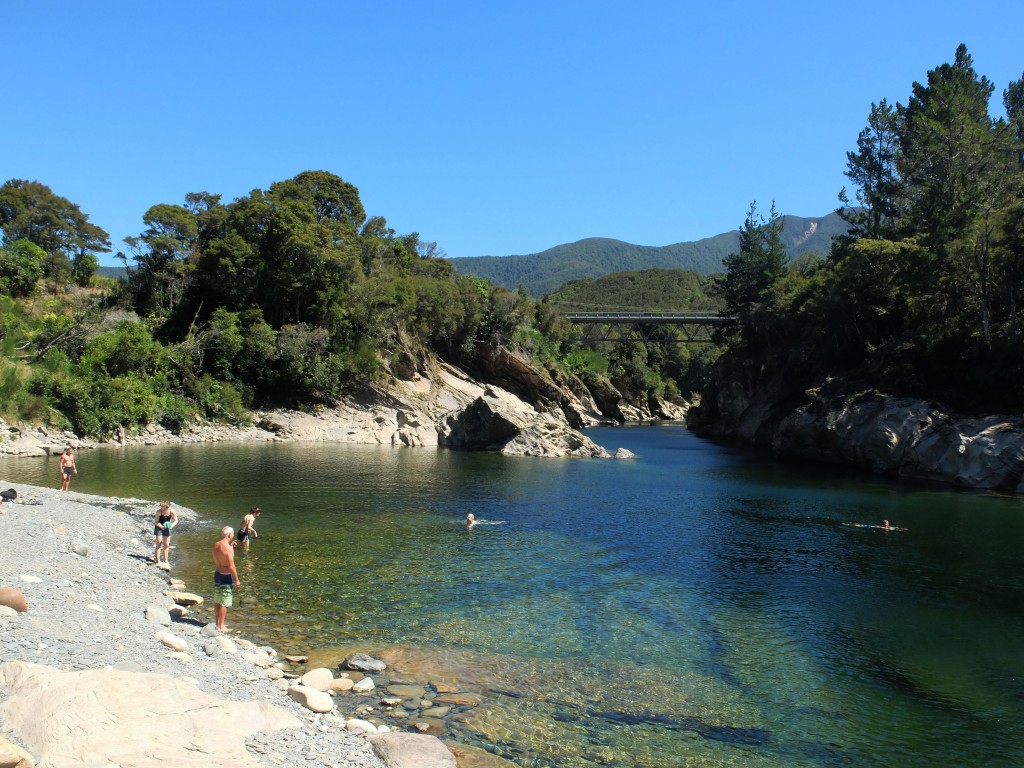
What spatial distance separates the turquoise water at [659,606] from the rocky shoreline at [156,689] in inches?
51.0

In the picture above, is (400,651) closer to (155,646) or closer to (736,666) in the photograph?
(155,646)

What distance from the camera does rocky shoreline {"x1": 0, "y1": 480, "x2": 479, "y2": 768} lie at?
7.62 m

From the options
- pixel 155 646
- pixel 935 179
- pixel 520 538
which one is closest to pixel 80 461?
pixel 520 538

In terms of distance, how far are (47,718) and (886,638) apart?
53.7 ft

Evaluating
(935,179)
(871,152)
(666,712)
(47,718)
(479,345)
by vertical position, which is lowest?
(666,712)

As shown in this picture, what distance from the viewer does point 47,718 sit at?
7.55 meters

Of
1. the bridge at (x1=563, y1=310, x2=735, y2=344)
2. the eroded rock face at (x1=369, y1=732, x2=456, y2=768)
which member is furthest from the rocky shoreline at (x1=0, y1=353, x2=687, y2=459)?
the eroded rock face at (x1=369, y1=732, x2=456, y2=768)

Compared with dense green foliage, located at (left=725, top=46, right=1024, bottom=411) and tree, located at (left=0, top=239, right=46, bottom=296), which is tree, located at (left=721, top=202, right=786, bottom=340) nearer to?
dense green foliage, located at (left=725, top=46, right=1024, bottom=411)

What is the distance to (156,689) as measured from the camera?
8.80 m

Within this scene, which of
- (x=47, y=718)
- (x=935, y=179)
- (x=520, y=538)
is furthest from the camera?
(x=935, y=179)

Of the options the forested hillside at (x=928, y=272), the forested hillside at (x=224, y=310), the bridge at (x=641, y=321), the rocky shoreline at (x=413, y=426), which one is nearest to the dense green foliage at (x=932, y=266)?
the forested hillside at (x=928, y=272)

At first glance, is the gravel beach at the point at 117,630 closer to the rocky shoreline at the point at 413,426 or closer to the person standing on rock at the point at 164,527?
the person standing on rock at the point at 164,527

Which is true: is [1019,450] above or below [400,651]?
above

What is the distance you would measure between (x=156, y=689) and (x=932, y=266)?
52.3 m
